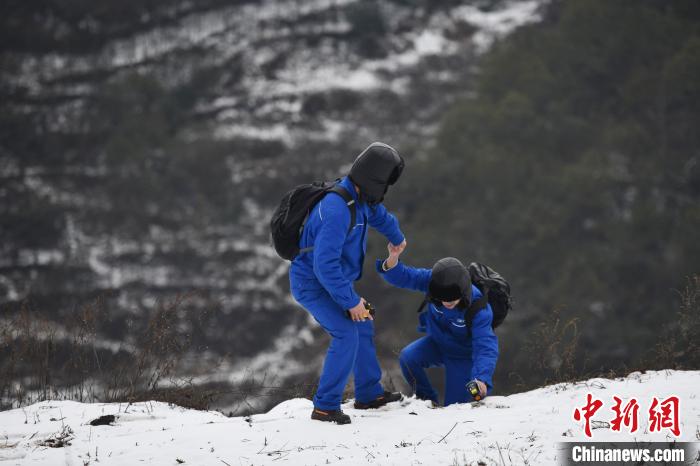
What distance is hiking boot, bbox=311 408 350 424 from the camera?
3834mm

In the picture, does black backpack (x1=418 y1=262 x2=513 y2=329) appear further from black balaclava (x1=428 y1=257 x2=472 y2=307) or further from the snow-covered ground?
the snow-covered ground

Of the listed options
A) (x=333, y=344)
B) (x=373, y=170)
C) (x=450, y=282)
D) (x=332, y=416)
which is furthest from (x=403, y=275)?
(x=332, y=416)

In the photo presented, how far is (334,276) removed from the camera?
3.60 m

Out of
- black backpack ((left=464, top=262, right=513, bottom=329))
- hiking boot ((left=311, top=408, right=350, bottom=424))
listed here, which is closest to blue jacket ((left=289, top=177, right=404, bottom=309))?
→ hiking boot ((left=311, top=408, right=350, bottom=424))

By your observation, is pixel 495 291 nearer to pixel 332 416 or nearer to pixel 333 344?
pixel 333 344

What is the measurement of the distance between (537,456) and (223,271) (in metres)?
23.9

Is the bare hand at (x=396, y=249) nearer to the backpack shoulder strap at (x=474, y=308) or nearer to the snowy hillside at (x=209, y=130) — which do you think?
the backpack shoulder strap at (x=474, y=308)

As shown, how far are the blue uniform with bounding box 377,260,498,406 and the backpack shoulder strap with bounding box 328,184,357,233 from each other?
704 millimetres

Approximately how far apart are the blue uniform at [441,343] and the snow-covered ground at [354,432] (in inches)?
15.0

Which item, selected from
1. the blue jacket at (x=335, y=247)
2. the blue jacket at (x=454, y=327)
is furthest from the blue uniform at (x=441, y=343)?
the blue jacket at (x=335, y=247)

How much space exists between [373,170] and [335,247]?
525 millimetres

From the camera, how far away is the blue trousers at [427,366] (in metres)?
4.58

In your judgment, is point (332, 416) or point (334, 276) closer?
point (334, 276)

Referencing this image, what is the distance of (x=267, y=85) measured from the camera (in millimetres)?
33562
